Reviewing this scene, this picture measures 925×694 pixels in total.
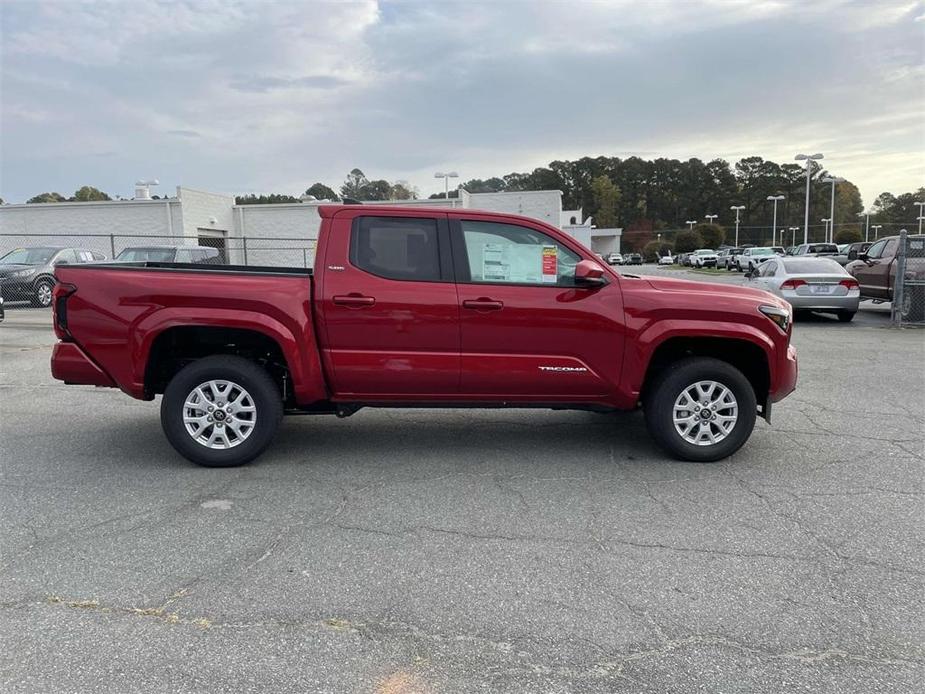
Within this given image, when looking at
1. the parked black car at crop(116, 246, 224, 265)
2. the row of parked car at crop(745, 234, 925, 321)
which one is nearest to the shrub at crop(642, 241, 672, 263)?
the row of parked car at crop(745, 234, 925, 321)

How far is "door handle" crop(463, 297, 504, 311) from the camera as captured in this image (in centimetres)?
481

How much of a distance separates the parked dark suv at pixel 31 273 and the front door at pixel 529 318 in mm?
14850

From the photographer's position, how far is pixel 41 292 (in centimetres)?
1659

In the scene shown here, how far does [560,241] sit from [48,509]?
3968 mm

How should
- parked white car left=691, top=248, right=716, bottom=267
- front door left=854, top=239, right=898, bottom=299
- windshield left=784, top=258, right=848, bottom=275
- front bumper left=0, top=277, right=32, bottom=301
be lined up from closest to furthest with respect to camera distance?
windshield left=784, top=258, right=848, bottom=275, front door left=854, top=239, right=898, bottom=299, front bumper left=0, top=277, right=32, bottom=301, parked white car left=691, top=248, right=716, bottom=267

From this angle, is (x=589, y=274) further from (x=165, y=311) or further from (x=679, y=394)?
(x=165, y=311)

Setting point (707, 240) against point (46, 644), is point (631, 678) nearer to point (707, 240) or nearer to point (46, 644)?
point (46, 644)

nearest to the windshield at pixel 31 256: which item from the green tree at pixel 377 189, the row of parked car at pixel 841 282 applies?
the row of parked car at pixel 841 282

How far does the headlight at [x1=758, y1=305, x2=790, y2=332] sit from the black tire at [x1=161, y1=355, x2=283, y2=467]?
375cm

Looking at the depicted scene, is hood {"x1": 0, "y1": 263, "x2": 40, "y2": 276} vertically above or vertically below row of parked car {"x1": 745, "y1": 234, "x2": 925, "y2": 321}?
above

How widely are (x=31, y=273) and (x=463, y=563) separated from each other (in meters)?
17.1

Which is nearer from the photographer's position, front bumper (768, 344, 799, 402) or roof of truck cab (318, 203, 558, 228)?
roof of truck cab (318, 203, 558, 228)

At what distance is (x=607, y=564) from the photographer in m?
3.49

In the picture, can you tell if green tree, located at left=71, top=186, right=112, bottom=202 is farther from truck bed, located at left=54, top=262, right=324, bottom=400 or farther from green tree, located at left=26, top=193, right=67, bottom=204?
truck bed, located at left=54, top=262, right=324, bottom=400
